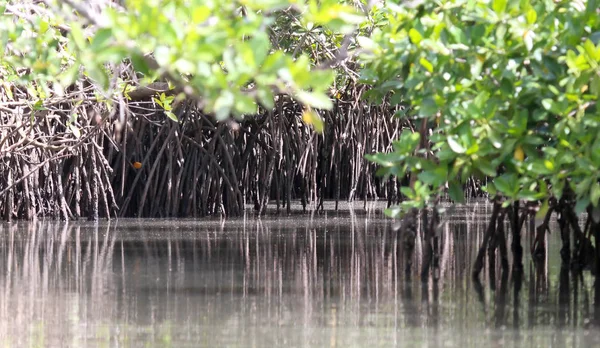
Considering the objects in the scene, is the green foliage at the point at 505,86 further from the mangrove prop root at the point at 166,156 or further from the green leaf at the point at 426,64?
the mangrove prop root at the point at 166,156

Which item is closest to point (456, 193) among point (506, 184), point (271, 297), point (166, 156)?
point (506, 184)

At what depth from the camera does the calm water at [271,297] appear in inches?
177

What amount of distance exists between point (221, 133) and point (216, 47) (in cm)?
920

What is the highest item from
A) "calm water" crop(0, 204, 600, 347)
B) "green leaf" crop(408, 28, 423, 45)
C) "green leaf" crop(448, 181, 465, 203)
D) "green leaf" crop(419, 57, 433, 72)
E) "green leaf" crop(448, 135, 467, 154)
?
"green leaf" crop(408, 28, 423, 45)

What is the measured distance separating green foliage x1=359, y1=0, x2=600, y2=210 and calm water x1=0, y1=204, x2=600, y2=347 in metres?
0.54

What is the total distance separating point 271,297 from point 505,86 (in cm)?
135

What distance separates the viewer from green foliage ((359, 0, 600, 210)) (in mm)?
5141

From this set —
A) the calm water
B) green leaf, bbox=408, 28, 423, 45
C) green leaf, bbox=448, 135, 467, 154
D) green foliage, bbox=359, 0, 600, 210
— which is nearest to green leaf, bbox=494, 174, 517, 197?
green foliage, bbox=359, 0, 600, 210

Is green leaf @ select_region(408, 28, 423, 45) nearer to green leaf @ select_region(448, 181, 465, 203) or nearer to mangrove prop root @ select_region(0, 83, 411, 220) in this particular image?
green leaf @ select_region(448, 181, 465, 203)

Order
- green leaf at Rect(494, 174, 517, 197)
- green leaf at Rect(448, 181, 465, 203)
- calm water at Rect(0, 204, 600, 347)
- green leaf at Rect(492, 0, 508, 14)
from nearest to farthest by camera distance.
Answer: calm water at Rect(0, 204, 600, 347), green leaf at Rect(492, 0, 508, 14), green leaf at Rect(494, 174, 517, 197), green leaf at Rect(448, 181, 465, 203)

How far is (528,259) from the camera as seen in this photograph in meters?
6.98

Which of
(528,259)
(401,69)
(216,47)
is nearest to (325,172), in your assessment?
Answer: (528,259)

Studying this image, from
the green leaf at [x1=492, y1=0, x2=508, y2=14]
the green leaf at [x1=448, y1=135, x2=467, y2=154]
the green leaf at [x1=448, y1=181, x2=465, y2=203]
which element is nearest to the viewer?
the green leaf at [x1=492, y1=0, x2=508, y2=14]

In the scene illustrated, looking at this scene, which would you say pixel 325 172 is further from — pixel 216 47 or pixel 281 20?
pixel 216 47
